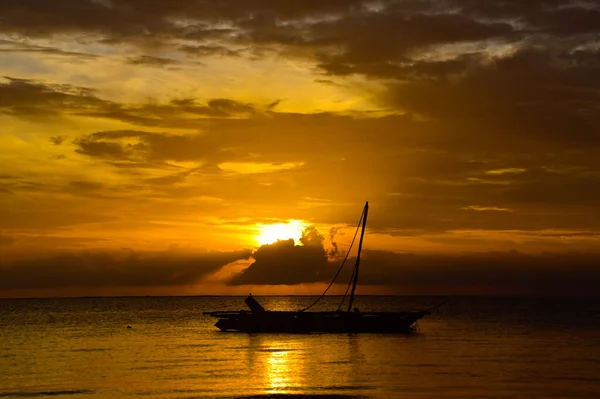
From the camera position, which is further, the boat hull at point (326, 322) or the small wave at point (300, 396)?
the boat hull at point (326, 322)

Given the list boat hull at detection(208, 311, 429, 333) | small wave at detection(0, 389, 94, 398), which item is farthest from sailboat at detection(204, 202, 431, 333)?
small wave at detection(0, 389, 94, 398)

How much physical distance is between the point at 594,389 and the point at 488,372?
10233 mm

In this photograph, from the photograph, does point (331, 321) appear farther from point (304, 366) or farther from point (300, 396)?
point (300, 396)

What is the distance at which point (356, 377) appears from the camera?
5484cm

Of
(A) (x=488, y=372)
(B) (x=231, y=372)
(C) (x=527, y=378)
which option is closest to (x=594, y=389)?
(C) (x=527, y=378)

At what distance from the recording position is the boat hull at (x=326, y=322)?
317 ft

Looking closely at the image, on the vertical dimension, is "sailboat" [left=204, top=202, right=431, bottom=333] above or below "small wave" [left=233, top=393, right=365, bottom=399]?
above

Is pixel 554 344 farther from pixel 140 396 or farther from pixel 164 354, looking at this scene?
pixel 140 396

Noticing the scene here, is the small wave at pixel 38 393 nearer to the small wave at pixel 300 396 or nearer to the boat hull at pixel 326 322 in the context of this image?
the small wave at pixel 300 396

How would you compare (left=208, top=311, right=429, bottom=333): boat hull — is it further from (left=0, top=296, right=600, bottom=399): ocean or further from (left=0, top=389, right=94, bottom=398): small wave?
(left=0, top=389, right=94, bottom=398): small wave

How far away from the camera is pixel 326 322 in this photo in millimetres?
97750

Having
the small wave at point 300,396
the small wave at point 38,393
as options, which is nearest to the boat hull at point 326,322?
the small wave at point 300,396

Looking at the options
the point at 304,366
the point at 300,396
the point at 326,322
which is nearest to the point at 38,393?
the point at 300,396

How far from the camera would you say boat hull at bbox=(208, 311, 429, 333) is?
96.7m
